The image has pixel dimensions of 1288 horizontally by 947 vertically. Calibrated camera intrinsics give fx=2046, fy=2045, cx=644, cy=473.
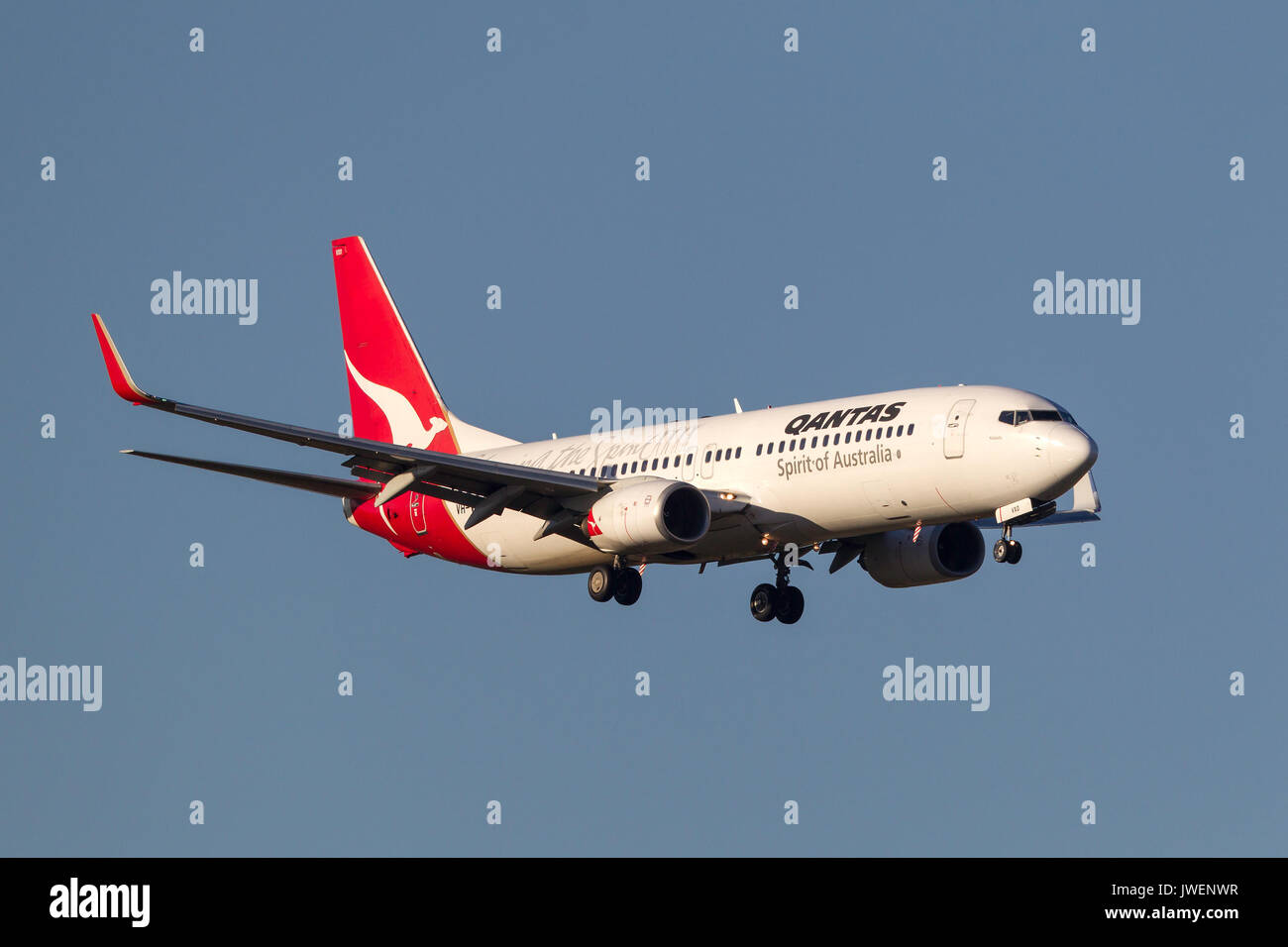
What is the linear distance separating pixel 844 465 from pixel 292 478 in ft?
57.3

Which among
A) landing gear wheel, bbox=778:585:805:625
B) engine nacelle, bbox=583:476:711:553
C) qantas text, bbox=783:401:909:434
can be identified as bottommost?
landing gear wheel, bbox=778:585:805:625

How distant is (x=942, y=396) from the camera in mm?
53625

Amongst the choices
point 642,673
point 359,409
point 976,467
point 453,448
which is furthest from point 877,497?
point 359,409

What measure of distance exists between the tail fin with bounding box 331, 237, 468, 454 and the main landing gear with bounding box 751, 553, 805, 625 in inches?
528

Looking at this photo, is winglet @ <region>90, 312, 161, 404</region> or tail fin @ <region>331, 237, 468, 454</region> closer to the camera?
winglet @ <region>90, 312, 161, 404</region>

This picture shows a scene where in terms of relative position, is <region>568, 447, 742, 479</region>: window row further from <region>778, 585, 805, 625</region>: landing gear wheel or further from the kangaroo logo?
the kangaroo logo

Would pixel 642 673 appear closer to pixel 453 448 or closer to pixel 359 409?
pixel 453 448

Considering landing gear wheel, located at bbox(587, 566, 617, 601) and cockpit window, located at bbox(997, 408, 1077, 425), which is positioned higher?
cockpit window, located at bbox(997, 408, 1077, 425)

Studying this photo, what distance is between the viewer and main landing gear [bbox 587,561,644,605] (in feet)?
192

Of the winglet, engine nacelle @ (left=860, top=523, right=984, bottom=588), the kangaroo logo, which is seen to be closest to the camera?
the winglet

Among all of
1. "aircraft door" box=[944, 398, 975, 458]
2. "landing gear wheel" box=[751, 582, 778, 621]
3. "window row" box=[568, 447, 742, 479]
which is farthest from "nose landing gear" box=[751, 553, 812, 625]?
"aircraft door" box=[944, 398, 975, 458]

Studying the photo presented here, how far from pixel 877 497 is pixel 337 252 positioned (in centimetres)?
2883

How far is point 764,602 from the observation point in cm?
6125
